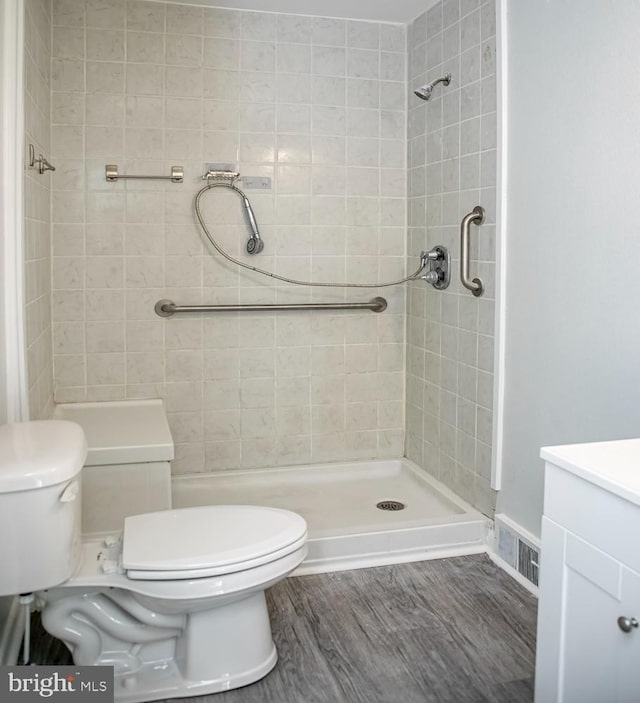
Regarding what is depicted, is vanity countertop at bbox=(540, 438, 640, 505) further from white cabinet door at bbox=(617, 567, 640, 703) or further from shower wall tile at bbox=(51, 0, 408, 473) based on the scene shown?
shower wall tile at bbox=(51, 0, 408, 473)

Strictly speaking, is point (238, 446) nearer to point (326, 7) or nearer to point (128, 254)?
point (128, 254)

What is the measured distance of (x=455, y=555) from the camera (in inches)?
105

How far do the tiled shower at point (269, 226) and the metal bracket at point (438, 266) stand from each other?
54mm

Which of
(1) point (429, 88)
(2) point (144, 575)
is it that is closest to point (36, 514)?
(2) point (144, 575)

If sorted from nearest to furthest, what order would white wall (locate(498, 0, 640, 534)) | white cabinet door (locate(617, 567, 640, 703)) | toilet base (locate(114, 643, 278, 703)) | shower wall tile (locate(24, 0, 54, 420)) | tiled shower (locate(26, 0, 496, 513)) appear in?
white cabinet door (locate(617, 567, 640, 703)), toilet base (locate(114, 643, 278, 703)), white wall (locate(498, 0, 640, 534)), shower wall tile (locate(24, 0, 54, 420)), tiled shower (locate(26, 0, 496, 513))

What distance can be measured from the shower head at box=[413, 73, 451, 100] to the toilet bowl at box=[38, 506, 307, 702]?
5.80 ft

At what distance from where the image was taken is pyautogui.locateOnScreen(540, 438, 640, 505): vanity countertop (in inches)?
47.7

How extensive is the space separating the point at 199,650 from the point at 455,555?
1.14 metres

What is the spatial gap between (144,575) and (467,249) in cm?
165

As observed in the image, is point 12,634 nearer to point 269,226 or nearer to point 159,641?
point 159,641

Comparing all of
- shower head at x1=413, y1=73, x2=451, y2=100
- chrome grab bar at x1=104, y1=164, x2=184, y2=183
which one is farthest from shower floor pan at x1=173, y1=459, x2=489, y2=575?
shower head at x1=413, y1=73, x2=451, y2=100

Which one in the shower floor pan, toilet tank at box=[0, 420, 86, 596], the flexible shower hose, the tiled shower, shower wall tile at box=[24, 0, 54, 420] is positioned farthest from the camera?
the flexible shower hose

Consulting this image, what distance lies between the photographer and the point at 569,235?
2199mm

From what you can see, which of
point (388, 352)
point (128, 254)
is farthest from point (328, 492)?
point (128, 254)
